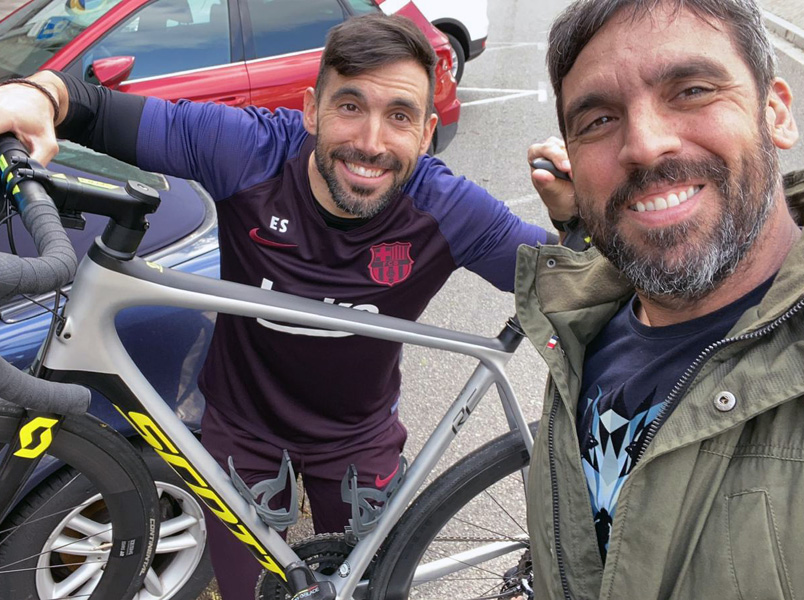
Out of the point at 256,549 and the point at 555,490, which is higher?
the point at 555,490

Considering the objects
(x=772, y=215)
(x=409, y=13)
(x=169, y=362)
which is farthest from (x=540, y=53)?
(x=772, y=215)

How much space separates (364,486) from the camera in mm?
2145

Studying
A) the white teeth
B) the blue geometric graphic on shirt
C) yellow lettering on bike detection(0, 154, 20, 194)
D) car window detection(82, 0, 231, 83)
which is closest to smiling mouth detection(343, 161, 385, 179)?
the white teeth

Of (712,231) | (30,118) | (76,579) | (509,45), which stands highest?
(509,45)

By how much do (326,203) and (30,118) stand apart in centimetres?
70

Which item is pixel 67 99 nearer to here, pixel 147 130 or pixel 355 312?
pixel 147 130

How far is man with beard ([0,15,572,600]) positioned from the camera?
190 centimetres

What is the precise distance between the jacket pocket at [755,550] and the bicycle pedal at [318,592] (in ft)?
4.59

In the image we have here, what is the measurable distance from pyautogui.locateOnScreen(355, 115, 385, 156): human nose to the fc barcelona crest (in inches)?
9.5

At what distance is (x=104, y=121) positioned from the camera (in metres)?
1.90

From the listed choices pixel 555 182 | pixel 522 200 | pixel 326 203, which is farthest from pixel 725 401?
pixel 522 200

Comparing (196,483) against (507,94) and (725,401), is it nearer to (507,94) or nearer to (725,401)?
(725,401)

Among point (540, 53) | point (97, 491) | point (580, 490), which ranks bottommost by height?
point (97, 491)

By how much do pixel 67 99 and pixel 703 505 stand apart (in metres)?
1.66
